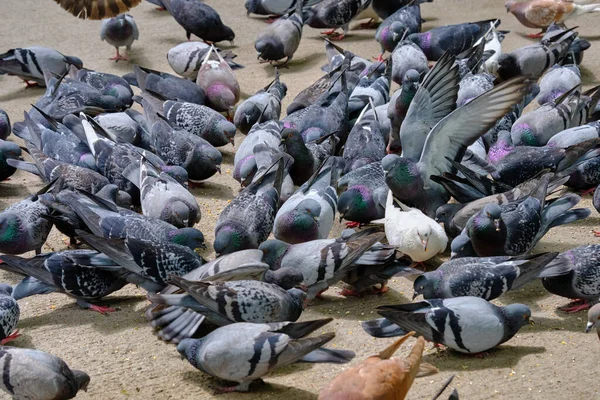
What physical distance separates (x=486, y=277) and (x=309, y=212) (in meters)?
1.40

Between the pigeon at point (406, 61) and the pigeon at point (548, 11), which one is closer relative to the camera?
the pigeon at point (406, 61)

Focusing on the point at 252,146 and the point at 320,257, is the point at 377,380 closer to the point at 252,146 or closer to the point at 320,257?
the point at 320,257

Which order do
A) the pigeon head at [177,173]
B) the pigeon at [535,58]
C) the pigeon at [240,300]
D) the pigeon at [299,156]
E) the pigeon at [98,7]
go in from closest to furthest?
1. the pigeon at [240,300]
2. the pigeon head at [177,173]
3. the pigeon at [299,156]
4. the pigeon at [98,7]
5. the pigeon at [535,58]

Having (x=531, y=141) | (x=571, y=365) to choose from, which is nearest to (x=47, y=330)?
(x=571, y=365)

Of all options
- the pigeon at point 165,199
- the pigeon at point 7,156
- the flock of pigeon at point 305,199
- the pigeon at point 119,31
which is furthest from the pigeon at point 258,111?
the pigeon at point 119,31

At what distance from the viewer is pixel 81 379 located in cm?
464

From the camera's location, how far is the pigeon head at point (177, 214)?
253 inches

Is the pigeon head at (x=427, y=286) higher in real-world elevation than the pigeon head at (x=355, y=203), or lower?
higher

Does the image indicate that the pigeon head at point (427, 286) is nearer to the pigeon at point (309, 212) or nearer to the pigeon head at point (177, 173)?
the pigeon at point (309, 212)

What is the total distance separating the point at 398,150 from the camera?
7957mm

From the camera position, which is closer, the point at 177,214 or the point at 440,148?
the point at 177,214

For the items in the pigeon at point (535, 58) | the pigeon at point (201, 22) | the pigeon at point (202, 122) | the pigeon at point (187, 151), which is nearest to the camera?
the pigeon at point (187, 151)

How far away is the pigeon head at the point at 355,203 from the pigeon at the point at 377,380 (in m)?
2.40

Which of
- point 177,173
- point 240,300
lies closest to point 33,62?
point 177,173
